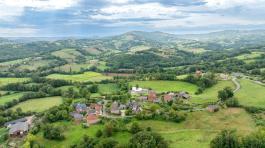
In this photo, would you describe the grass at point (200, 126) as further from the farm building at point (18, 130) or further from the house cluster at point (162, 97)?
the farm building at point (18, 130)

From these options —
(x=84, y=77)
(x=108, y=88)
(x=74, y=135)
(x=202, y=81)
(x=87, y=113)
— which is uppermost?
(x=202, y=81)

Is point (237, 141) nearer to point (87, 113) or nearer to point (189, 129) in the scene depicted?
point (189, 129)

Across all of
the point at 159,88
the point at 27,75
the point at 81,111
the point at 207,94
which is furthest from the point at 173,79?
the point at 27,75

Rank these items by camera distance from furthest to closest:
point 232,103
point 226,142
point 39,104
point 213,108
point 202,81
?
1. point 202,81
2. point 39,104
3. point 232,103
4. point 213,108
5. point 226,142

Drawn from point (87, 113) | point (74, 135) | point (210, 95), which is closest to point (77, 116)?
point (87, 113)

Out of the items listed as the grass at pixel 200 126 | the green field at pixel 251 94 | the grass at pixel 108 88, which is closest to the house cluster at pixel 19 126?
the grass at pixel 200 126

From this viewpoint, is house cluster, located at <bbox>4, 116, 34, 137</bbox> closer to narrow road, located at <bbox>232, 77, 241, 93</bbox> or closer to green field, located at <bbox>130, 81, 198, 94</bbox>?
green field, located at <bbox>130, 81, 198, 94</bbox>
